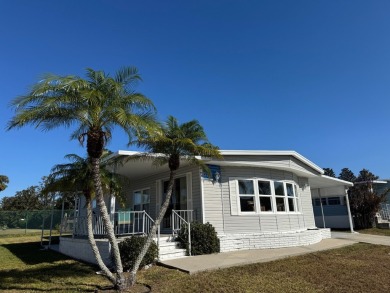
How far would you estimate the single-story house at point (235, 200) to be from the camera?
467 inches

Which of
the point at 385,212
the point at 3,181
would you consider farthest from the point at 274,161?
the point at 3,181

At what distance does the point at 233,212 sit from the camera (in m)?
12.2

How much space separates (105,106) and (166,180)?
7779mm

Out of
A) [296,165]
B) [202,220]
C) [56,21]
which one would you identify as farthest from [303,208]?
[56,21]

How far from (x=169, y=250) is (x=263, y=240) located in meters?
4.15

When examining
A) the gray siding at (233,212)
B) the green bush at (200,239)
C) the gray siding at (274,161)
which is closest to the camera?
the green bush at (200,239)

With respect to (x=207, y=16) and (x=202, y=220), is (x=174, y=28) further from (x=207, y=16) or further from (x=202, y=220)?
(x=202, y=220)

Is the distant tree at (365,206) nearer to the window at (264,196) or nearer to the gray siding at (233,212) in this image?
the window at (264,196)

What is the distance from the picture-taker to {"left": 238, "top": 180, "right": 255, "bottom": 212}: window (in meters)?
12.6

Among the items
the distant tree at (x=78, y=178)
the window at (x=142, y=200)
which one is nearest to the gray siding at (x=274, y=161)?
the distant tree at (x=78, y=178)

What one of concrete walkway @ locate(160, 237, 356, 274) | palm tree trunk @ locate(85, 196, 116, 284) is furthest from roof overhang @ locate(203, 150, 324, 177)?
palm tree trunk @ locate(85, 196, 116, 284)

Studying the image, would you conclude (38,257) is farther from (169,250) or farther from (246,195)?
(246,195)

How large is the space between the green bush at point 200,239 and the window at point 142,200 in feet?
15.0

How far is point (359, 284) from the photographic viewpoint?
708cm
